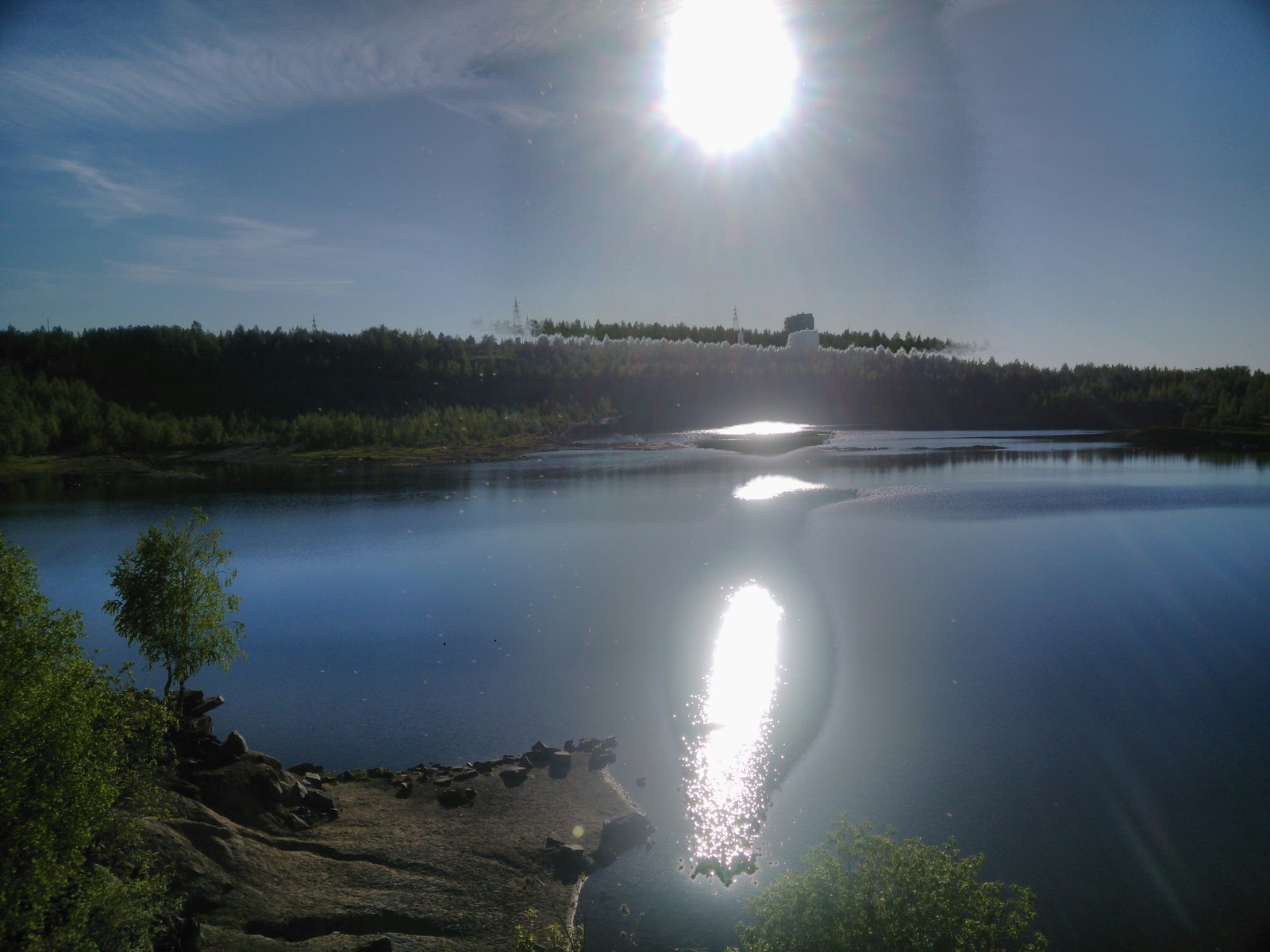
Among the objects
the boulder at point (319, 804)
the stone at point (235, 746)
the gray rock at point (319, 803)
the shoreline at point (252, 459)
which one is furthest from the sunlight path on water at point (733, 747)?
the shoreline at point (252, 459)

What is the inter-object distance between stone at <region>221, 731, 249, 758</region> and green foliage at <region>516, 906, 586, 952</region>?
5071 millimetres

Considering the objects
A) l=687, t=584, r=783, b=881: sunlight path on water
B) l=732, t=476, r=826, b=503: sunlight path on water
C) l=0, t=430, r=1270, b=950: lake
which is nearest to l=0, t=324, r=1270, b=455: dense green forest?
l=732, t=476, r=826, b=503: sunlight path on water

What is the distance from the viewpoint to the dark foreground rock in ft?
28.9

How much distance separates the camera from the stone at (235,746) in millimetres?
11570

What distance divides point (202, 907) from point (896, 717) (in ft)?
39.4

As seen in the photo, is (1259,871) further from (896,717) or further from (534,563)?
(534,563)

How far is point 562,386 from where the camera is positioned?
132625 mm

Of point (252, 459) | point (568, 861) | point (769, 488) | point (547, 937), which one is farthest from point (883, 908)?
point (252, 459)

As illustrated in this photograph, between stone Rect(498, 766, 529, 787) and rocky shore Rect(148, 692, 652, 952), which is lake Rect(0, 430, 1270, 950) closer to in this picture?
rocky shore Rect(148, 692, 652, 952)

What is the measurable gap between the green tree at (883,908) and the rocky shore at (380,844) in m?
3.52

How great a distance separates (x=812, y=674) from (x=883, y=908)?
36.5ft

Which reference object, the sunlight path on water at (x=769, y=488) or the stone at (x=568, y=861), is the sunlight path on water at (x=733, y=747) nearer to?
the stone at (x=568, y=861)

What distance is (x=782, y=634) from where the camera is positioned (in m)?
20.9

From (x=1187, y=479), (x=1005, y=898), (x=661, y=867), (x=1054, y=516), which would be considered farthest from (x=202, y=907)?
(x=1187, y=479)
